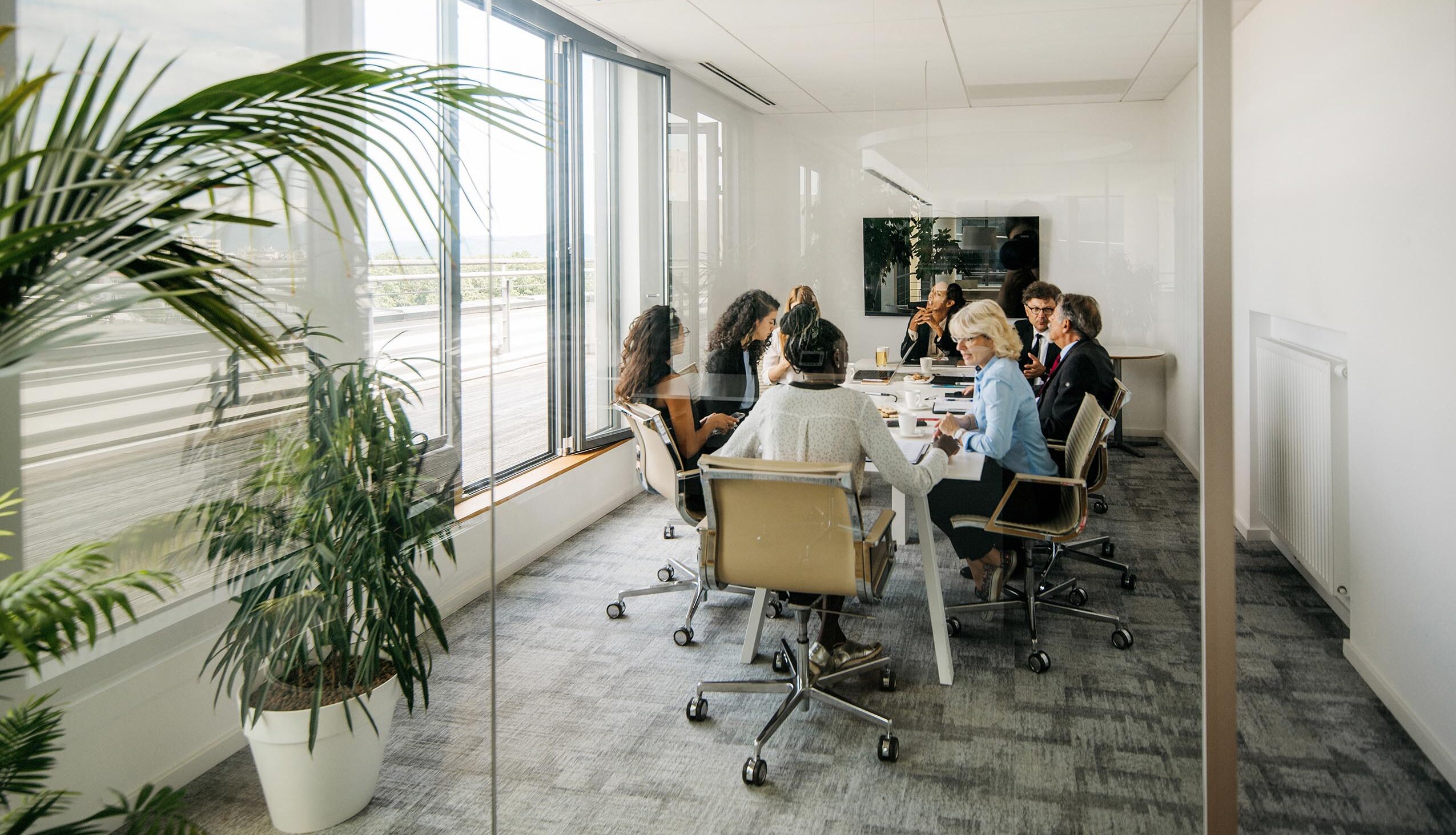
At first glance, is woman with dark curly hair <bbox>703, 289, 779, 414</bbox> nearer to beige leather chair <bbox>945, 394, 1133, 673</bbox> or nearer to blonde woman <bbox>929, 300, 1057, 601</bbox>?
blonde woman <bbox>929, 300, 1057, 601</bbox>

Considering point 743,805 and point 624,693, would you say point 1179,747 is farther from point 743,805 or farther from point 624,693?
point 624,693

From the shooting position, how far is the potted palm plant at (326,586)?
179 centimetres

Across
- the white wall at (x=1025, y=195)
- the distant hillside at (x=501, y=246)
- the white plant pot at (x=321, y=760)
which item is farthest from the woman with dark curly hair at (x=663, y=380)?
the white plant pot at (x=321, y=760)

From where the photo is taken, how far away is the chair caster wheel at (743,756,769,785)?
2.56m

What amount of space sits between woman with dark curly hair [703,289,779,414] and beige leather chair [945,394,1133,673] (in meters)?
0.69

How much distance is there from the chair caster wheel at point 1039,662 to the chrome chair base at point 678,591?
2.54 ft

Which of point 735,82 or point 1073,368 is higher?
point 735,82

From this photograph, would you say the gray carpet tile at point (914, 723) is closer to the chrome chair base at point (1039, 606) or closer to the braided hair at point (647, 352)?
the chrome chair base at point (1039, 606)

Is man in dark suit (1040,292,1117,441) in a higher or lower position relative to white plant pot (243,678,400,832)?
higher

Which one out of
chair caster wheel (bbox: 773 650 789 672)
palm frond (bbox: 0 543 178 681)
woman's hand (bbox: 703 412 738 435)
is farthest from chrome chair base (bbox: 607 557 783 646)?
palm frond (bbox: 0 543 178 681)

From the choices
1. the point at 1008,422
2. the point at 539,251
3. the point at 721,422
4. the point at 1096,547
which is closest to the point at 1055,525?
the point at 1096,547

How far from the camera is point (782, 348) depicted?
234cm

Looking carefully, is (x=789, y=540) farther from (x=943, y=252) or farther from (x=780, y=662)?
(x=943, y=252)

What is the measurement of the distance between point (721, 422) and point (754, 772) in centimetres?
93
